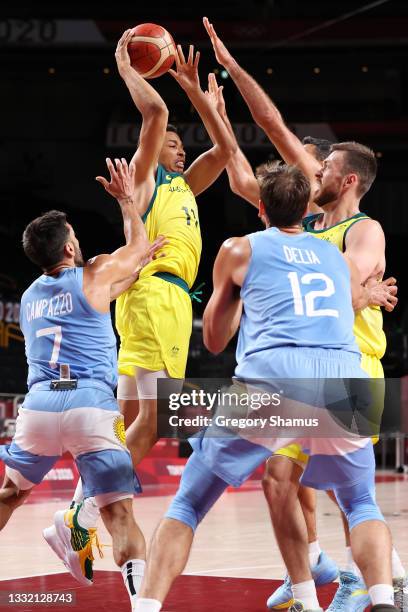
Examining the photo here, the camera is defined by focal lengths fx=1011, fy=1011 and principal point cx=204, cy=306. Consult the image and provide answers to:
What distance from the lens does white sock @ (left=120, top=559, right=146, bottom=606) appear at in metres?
4.34

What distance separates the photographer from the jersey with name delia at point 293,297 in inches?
149

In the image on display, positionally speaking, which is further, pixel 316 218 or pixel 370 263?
pixel 316 218

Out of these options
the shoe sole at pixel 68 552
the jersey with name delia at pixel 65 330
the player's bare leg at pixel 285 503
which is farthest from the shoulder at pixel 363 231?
the shoe sole at pixel 68 552

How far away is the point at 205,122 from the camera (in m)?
5.90

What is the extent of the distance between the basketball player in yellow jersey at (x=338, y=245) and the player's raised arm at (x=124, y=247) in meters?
0.89

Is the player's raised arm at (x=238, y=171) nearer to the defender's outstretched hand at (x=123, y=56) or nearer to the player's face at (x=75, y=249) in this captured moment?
the defender's outstretched hand at (x=123, y=56)

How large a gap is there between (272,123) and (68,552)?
8.38ft

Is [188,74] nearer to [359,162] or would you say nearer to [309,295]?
[359,162]

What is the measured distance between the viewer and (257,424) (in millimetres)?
3701

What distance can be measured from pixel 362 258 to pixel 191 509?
1.51 meters

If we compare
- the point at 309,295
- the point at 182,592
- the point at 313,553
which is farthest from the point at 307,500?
the point at 309,295

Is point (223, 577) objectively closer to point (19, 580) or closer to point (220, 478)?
point (19, 580)

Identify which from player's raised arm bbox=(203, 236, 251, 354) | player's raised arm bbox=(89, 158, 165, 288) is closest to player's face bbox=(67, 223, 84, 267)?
player's raised arm bbox=(89, 158, 165, 288)

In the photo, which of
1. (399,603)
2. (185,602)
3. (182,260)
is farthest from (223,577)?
(182,260)
